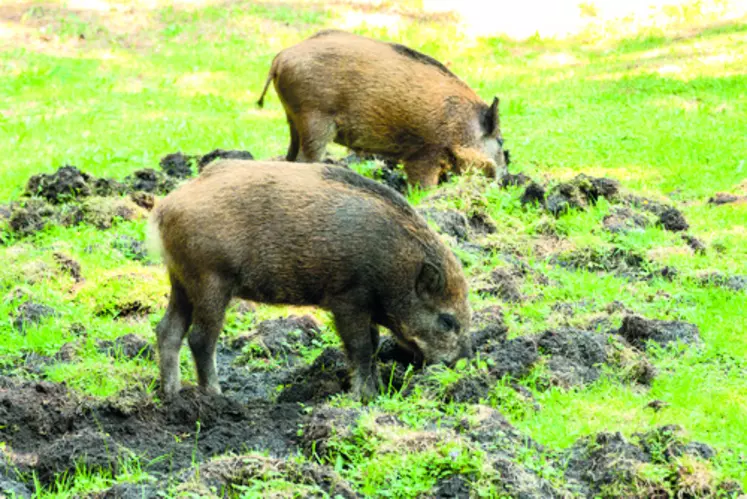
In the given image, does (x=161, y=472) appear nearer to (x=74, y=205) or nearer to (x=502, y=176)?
(x=74, y=205)

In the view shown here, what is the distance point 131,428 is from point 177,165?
633cm

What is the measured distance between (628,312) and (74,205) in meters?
4.96

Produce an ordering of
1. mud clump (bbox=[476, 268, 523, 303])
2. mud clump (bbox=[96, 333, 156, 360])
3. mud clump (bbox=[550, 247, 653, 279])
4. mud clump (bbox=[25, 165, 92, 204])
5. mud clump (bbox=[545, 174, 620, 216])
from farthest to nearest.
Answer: mud clump (bbox=[25, 165, 92, 204]), mud clump (bbox=[545, 174, 620, 216]), mud clump (bbox=[550, 247, 653, 279]), mud clump (bbox=[476, 268, 523, 303]), mud clump (bbox=[96, 333, 156, 360])

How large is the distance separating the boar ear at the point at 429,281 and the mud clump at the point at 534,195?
12.9 feet

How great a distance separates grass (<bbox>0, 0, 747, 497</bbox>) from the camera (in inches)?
241

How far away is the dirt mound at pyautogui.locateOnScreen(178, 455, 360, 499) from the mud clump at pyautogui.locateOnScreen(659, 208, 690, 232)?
566 cm

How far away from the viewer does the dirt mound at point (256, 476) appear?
4.79 m

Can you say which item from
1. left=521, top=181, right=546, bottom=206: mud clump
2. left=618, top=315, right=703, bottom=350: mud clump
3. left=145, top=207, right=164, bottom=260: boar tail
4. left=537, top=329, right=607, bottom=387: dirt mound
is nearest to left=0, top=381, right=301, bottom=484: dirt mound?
left=145, top=207, right=164, bottom=260: boar tail

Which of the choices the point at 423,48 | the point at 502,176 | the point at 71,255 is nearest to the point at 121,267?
the point at 71,255

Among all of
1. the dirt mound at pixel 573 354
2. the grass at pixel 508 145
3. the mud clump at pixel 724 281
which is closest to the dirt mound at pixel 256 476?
the grass at pixel 508 145

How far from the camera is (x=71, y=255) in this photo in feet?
28.6

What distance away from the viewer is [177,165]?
11.8 meters

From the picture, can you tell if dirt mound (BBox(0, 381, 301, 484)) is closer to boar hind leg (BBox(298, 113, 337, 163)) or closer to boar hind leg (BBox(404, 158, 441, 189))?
boar hind leg (BBox(298, 113, 337, 163))

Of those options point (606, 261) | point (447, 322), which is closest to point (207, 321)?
point (447, 322)
